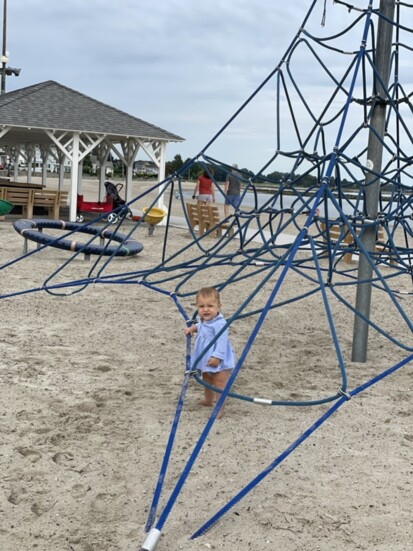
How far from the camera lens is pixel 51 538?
2.71 metres

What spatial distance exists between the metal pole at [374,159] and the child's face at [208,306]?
1.66 metres

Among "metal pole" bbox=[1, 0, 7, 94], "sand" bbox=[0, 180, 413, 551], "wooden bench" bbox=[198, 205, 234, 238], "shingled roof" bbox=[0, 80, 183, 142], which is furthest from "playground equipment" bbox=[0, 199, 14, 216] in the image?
"metal pole" bbox=[1, 0, 7, 94]

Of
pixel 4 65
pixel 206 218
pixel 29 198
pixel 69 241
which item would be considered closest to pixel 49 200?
pixel 29 198

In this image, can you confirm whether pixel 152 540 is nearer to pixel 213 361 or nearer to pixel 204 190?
pixel 213 361

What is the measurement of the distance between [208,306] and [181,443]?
772 mm

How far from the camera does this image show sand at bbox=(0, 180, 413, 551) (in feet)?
9.27

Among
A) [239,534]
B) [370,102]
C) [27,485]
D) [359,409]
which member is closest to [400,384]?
[359,409]

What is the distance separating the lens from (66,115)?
15.6m

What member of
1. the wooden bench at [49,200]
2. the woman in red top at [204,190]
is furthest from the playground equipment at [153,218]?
the wooden bench at [49,200]

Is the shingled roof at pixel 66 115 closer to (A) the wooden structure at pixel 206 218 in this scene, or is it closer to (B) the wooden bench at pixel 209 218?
(A) the wooden structure at pixel 206 218

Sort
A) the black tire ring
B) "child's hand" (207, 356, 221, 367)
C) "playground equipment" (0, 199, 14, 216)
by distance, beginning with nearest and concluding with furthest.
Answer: "child's hand" (207, 356, 221, 367) → the black tire ring → "playground equipment" (0, 199, 14, 216)

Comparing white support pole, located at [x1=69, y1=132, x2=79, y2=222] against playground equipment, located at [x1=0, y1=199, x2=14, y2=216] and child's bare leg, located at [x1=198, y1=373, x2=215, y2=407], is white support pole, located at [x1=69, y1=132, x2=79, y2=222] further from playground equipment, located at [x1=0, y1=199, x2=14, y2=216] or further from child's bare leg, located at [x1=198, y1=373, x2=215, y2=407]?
child's bare leg, located at [x1=198, y1=373, x2=215, y2=407]

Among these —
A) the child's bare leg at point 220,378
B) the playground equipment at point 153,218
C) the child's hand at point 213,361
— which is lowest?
the child's bare leg at point 220,378

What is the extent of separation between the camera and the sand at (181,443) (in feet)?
9.27
